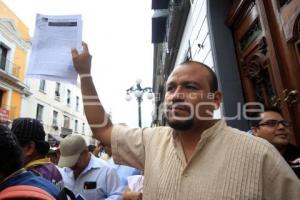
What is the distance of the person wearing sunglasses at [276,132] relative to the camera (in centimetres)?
239

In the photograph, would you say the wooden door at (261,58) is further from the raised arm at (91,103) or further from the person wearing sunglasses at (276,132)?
the raised arm at (91,103)

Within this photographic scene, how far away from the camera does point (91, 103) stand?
5.83ft

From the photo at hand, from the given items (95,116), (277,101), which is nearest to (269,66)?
(277,101)

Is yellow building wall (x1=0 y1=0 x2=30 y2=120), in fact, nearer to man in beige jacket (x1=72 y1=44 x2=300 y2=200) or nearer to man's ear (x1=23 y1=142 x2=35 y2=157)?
man's ear (x1=23 y1=142 x2=35 y2=157)

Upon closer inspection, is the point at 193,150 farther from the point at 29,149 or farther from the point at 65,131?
the point at 65,131

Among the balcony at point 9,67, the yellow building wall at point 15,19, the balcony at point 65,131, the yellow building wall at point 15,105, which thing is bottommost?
the balcony at point 65,131

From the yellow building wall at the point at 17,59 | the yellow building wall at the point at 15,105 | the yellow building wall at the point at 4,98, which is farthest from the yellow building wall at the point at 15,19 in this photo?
the yellow building wall at the point at 4,98

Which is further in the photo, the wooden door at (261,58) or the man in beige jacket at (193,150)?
the wooden door at (261,58)

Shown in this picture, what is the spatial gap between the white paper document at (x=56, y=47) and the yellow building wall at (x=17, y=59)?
21428mm

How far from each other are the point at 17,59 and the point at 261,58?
911 inches

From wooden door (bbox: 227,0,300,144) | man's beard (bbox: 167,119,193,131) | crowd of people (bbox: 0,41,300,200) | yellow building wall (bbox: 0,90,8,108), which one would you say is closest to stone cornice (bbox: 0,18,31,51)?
yellow building wall (bbox: 0,90,8,108)

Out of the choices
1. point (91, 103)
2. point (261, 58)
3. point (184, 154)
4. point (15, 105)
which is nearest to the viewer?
point (184, 154)

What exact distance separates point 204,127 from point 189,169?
0.34m

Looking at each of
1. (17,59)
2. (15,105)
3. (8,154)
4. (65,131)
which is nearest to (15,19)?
(17,59)
